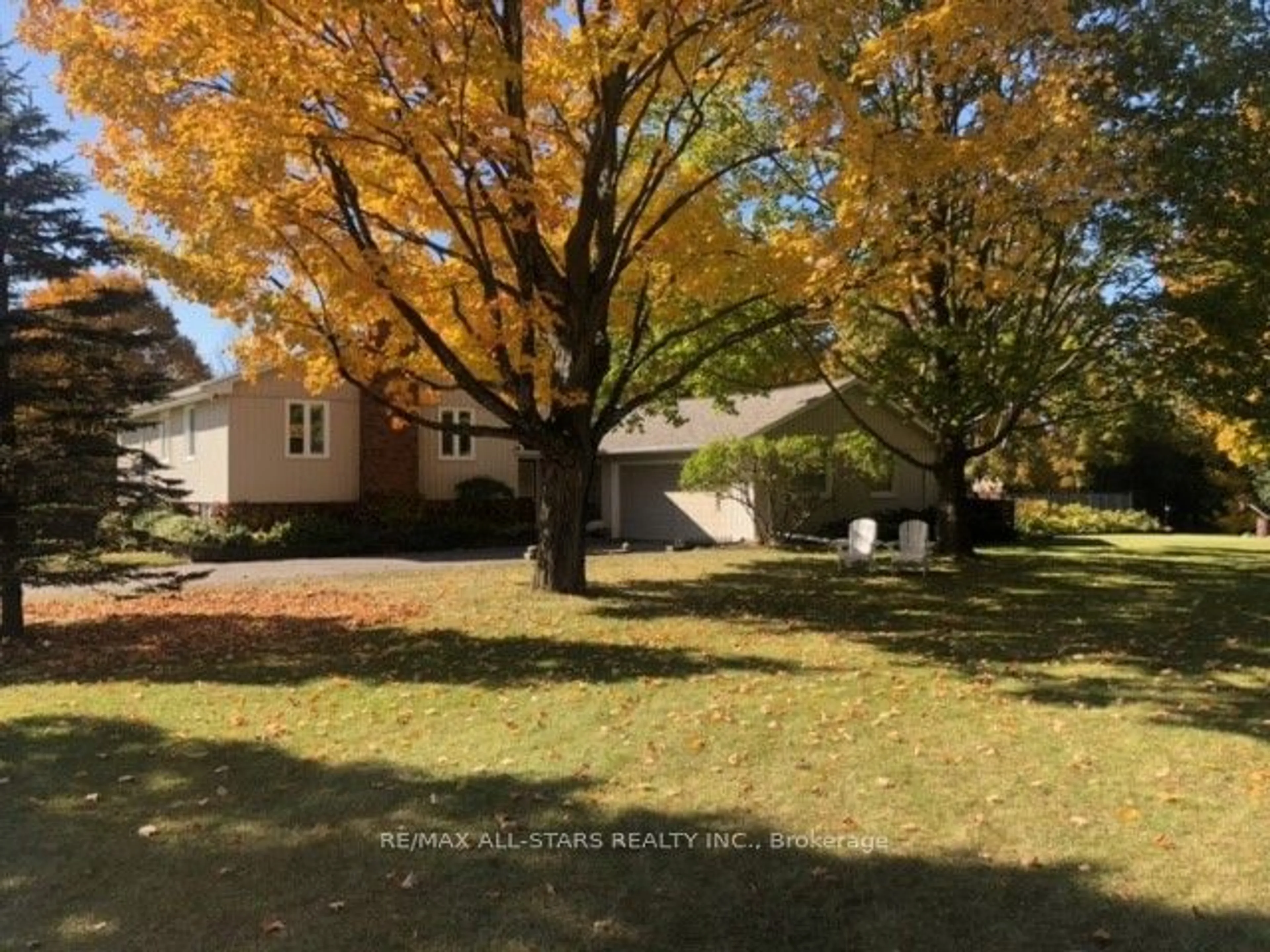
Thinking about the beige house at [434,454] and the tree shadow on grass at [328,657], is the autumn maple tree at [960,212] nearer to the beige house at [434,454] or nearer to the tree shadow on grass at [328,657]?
the tree shadow on grass at [328,657]

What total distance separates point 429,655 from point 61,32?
23.4ft

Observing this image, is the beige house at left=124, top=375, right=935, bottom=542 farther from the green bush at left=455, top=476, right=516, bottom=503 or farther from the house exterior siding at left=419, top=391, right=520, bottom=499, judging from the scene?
the green bush at left=455, top=476, right=516, bottom=503

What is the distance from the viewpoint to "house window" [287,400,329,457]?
27.0m

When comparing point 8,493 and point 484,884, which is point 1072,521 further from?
point 484,884

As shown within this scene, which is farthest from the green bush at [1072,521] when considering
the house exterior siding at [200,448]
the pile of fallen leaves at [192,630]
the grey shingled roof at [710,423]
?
the pile of fallen leaves at [192,630]

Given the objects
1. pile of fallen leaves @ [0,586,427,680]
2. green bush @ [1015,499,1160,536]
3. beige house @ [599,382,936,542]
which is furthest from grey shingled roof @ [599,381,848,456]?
pile of fallen leaves @ [0,586,427,680]

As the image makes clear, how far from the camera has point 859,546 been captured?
18.8 m

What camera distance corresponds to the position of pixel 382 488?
2789cm

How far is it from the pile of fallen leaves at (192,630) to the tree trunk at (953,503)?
11.2 metres

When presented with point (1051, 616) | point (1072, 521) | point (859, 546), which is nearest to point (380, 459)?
point (859, 546)

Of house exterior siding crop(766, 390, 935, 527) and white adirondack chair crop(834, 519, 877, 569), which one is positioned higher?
house exterior siding crop(766, 390, 935, 527)

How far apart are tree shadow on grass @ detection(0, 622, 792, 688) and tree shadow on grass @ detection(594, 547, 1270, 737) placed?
2.14 m

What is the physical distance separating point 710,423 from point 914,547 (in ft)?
40.9

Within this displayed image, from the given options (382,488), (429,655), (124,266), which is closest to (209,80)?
(124,266)
